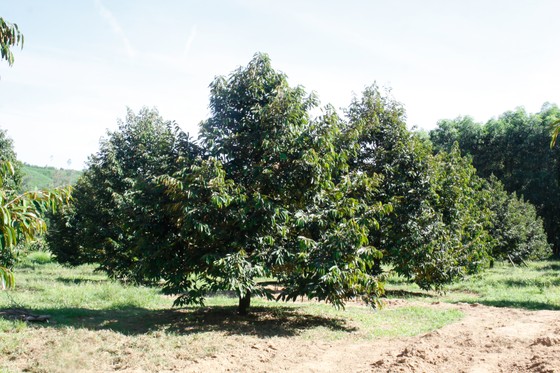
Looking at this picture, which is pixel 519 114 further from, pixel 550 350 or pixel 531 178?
pixel 550 350

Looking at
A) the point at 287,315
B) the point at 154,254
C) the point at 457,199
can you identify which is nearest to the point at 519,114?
the point at 457,199

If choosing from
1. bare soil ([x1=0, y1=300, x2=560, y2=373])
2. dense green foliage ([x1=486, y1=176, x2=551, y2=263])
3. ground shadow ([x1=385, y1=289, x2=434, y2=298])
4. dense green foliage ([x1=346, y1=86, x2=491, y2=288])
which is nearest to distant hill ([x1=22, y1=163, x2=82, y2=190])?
dense green foliage ([x1=486, y1=176, x2=551, y2=263])

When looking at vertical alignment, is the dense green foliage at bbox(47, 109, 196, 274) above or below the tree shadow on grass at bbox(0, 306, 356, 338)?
above

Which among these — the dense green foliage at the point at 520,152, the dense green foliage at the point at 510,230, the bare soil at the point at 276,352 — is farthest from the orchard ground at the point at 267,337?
the dense green foliage at the point at 520,152

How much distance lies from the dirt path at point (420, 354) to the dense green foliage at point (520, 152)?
120 feet

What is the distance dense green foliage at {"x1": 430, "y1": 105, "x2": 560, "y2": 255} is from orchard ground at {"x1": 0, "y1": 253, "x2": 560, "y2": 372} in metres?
34.2

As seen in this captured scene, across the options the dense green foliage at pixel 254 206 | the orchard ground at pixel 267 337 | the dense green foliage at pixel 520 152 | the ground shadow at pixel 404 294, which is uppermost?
the dense green foliage at pixel 520 152

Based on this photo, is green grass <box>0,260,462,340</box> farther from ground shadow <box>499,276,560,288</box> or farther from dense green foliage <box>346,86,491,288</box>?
ground shadow <box>499,276,560,288</box>

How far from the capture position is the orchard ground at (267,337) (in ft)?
25.0

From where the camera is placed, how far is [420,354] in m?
7.93

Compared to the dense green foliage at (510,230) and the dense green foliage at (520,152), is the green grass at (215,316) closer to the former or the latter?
the dense green foliage at (510,230)

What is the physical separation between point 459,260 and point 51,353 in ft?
50.6

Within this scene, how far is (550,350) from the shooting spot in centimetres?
783

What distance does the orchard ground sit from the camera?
7.63 metres
